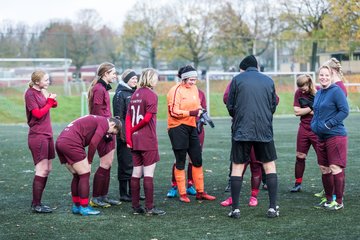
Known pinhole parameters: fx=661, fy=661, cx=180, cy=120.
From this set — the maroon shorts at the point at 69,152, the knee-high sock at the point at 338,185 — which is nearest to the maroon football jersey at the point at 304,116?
the knee-high sock at the point at 338,185

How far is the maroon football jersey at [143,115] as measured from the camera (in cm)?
838

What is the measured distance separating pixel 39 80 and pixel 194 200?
9.16 ft

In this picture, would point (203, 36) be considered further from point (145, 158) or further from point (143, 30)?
point (145, 158)

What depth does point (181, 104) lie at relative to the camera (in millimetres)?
9242

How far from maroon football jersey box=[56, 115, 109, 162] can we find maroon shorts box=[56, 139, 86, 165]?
0.04 m

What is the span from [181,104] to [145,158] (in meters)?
1.16

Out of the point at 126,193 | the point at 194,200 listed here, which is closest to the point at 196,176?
the point at 194,200

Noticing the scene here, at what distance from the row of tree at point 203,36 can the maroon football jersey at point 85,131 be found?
37.8 meters

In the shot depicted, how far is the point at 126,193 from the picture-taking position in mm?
9625

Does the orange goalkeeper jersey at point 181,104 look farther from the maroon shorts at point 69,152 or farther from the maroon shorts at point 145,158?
the maroon shorts at point 69,152

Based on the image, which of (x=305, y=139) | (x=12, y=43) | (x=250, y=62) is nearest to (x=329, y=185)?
(x=305, y=139)

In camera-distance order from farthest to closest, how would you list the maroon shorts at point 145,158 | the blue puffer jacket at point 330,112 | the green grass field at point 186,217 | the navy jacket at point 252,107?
the maroon shorts at point 145,158 < the blue puffer jacket at point 330,112 < the navy jacket at point 252,107 < the green grass field at point 186,217

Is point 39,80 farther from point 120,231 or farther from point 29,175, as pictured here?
point 29,175

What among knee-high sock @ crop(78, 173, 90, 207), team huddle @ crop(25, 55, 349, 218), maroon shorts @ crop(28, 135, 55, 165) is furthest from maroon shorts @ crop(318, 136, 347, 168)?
maroon shorts @ crop(28, 135, 55, 165)
